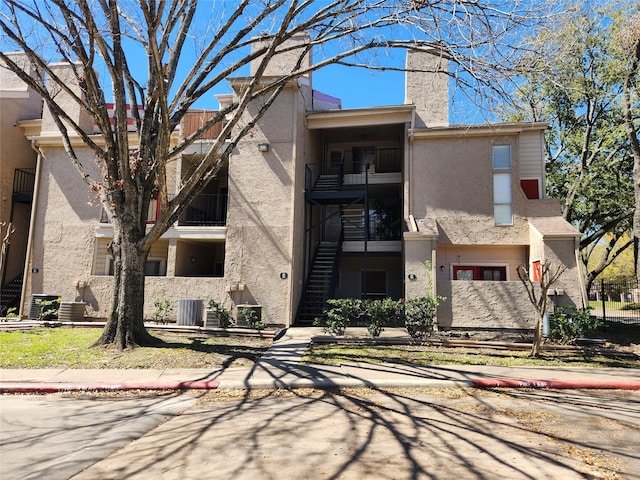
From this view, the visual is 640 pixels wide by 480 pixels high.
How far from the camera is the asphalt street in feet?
12.5

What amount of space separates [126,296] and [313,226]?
9047 mm

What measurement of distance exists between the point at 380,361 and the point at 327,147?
42.8 ft

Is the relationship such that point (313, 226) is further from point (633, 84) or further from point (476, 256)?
point (633, 84)

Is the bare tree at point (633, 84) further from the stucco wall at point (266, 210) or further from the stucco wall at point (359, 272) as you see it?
the stucco wall at point (266, 210)

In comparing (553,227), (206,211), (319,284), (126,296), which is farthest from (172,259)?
(553,227)

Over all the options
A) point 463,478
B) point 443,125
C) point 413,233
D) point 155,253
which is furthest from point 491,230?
point 155,253

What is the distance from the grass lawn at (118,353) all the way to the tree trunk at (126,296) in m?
0.30

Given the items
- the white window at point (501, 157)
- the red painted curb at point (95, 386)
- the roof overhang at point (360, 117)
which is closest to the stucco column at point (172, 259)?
the roof overhang at point (360, 117)

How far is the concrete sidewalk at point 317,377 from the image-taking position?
7004mm

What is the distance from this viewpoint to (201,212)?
17906mm

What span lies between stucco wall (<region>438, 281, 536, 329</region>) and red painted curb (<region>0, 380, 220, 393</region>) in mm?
8347

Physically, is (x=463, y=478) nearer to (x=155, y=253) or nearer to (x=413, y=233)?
(x=413, y=233)

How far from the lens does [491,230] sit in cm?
1481

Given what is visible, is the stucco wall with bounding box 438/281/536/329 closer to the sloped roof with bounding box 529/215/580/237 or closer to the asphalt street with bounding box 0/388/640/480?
the sloped roof with bounding box 529/215/580/237
